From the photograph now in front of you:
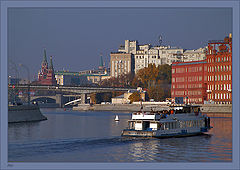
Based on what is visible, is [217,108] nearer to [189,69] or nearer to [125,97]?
[189,69]

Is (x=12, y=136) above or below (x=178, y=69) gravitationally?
below

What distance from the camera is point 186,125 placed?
179 feet

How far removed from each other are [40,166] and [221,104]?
302 feet

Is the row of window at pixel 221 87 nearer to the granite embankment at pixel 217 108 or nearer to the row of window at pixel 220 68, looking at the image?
the row of window at pixel 220 68

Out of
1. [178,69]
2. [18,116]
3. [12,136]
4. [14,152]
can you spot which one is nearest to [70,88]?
[178,69]

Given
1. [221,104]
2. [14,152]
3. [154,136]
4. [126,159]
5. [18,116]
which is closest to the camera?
[126,159]

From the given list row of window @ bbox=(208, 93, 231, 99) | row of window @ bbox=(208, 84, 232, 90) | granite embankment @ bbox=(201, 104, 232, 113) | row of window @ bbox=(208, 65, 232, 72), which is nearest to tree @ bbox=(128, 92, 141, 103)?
row of window @ bbox=(208, 84, 232, 90)

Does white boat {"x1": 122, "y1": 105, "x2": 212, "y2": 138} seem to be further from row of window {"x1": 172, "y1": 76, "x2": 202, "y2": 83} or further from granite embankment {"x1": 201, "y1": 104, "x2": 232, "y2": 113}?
row of window {"x1": 172, "y1": 76, "x2": 202, "y2": 83}

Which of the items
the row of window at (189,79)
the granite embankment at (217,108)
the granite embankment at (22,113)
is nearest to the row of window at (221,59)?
the row of window at (189,79)

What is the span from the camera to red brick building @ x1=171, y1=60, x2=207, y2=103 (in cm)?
13200

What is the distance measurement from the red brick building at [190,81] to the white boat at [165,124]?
73340 mm

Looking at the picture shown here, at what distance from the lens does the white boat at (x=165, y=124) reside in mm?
50719

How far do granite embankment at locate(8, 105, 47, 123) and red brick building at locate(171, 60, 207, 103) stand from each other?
180 ft

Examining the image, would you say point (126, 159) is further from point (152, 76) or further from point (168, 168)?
point (152, 76)
